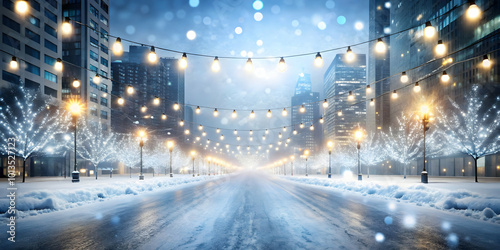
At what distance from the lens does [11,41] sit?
50875 millimetres

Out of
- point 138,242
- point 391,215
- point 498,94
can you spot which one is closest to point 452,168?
point 498,94

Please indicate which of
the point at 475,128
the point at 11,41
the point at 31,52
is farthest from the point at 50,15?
the point at 475,128

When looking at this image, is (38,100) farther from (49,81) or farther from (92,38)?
(92,38)

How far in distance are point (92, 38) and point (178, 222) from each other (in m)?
83.4

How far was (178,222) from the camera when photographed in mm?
9219

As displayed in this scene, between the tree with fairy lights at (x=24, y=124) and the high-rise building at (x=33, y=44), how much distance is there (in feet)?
41.8

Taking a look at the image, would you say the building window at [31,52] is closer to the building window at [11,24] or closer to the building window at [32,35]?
the building window at [32,35]

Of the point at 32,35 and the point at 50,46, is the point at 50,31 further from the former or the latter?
the point at 32,35

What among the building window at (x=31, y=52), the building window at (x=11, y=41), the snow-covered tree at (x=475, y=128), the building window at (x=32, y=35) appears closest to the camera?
the snow-covered tree at (x=475, y=128)

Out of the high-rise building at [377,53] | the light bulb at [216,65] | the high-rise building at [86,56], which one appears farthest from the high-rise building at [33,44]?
the high-rise building at [377,53]

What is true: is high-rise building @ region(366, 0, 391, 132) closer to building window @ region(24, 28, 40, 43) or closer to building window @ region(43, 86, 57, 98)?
building window @ region(43, 86, 57, 98)

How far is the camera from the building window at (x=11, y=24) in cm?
5012

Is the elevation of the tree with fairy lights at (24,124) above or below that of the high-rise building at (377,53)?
below

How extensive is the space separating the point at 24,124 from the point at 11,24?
29.2 meters
